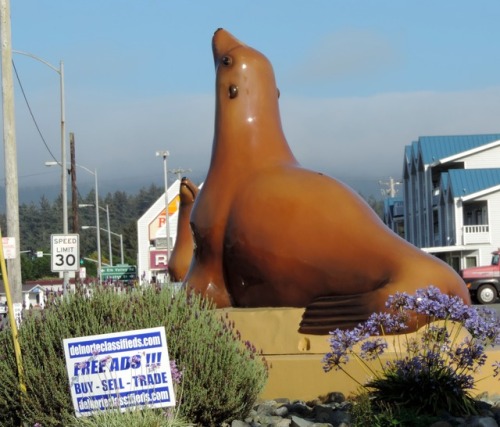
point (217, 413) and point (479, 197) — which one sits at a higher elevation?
point (479, 197)

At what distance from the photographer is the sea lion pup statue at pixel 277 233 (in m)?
11.8

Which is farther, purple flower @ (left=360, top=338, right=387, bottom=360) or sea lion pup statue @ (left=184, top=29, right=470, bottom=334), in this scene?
sea lion pup statue @ (left=184, top=29, right=470, bottom=334)

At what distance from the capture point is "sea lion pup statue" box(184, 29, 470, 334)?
11.8m

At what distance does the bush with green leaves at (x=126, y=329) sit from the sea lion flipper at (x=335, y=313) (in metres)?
2.04

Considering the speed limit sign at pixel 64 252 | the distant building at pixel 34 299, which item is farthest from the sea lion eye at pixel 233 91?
the speed limit sign at pixel 64 252

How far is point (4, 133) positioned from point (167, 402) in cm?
1197

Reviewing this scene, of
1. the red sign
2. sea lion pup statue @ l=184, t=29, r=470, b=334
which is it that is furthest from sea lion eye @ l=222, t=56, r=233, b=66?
the red sign

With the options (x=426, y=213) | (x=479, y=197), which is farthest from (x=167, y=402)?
(x=426, y=213)

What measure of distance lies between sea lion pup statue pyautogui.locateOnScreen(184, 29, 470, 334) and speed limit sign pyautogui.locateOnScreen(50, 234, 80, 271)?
11015 mm

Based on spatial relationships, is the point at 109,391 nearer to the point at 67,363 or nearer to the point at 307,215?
the point at 67,363

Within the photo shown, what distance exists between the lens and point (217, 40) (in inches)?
560

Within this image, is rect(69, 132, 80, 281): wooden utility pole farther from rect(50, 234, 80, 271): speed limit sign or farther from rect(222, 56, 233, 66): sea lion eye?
rect(222, 56, 233, 66): sea lion eye

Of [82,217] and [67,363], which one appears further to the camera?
[82,217]

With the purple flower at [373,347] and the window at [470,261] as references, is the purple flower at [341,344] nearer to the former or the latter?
the purple flower at [373,347]
